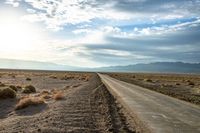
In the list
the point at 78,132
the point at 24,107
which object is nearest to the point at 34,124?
the point at 78,132

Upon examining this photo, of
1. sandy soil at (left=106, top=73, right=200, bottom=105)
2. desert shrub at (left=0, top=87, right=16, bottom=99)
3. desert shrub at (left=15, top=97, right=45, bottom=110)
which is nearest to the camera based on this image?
desert shrub at (left=15, top=97, right=45, bottom=110)

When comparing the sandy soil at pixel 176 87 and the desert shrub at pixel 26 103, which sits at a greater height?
the desert shrub at pixel 26 103

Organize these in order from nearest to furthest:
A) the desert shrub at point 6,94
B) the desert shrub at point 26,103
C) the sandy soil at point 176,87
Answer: the desert shrub at point 26,103
the desert shrub at point 6,94
the sandy soil at point 176,87

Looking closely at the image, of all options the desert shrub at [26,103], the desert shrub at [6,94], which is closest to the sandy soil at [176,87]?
the desert shrub at [26,103]

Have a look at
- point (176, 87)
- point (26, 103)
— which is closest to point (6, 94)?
point (26, 103)

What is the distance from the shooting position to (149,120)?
44.0ft

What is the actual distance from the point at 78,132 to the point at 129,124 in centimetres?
248

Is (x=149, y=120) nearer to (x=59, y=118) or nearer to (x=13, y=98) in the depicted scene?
(x=59, y=118)

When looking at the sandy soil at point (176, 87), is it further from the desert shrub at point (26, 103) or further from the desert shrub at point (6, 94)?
the desert shrub at point (6, 94)

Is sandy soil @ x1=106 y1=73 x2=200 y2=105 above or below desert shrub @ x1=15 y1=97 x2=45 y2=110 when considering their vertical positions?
below

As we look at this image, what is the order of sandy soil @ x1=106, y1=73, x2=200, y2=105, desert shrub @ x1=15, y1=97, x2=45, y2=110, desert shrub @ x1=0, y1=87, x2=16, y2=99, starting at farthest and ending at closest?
sandy soil @ x1=106, y1=73, x2=200, y2=105 < desert shrub @ x1=0, y1=87, x2=16, y2=99 < desert shrub @ x1=15, y1=97, x2=45, y2=110

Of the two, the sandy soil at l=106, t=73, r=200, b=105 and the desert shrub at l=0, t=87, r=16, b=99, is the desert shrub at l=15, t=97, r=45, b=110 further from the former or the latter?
the sandy soil at l=106, t=73, r=200, b=105

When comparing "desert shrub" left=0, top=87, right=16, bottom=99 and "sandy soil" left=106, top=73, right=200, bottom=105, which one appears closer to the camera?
"desert shrub" left=0, top=87, right=16, bottom=99

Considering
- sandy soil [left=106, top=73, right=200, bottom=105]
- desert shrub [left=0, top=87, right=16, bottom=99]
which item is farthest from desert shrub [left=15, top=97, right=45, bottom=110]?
sandy soil [left=106, top=73, right=200, bottom=105]
